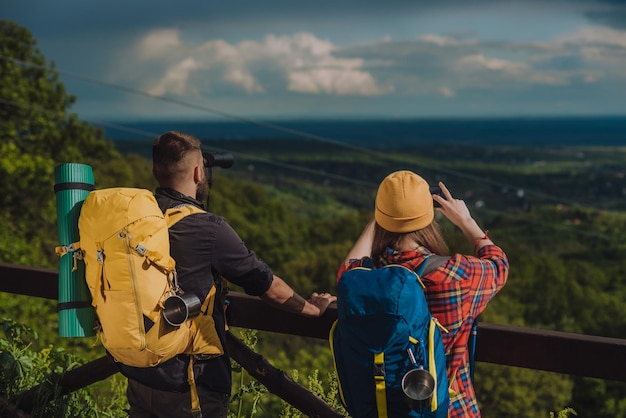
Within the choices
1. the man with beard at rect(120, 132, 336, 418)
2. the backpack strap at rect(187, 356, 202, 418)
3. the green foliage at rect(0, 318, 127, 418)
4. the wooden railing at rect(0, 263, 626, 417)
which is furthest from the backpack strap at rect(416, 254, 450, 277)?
the green foliage at rect(0, 318, 127, 418)

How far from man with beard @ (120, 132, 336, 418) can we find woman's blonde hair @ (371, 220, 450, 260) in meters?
0.37

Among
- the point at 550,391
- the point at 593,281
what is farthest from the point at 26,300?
the point at 593,281

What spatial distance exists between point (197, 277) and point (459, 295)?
0.72 m

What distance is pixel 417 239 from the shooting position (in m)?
2.14

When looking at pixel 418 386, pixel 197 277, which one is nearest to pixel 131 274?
pixel 197 277

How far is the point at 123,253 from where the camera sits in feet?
7.15

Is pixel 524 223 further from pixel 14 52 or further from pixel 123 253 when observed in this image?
pixel 123 253

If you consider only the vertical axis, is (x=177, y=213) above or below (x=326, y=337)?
above

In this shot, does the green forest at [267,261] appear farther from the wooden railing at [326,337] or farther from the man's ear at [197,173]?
the man's ear at [197,173]

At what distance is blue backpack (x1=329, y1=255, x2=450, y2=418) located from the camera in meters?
1.97

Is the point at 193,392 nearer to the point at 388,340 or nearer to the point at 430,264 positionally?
the point at 388,340

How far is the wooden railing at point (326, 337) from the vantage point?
2.24m

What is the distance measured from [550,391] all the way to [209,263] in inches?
1140

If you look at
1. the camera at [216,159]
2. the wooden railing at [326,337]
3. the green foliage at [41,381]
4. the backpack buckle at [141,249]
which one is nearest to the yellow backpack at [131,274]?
the backpack buckle at [141,249]
